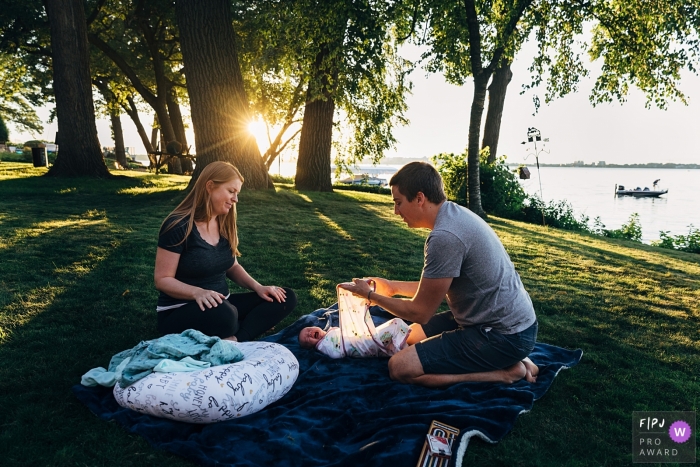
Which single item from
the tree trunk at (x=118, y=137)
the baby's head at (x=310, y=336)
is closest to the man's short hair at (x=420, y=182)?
the baby's head at (x=310, y=336)

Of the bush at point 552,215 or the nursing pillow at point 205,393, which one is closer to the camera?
the nursing pillow at point 205,393

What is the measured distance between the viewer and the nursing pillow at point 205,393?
9.18 feet

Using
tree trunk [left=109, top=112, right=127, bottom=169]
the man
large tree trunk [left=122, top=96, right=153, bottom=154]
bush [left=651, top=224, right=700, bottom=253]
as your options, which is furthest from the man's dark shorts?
large tree trunk [left=122, top=96, right=153, bottom=154]

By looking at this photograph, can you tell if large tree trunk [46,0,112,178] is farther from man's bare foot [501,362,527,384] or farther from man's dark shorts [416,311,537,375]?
man's bare foot [501,362,527,384]

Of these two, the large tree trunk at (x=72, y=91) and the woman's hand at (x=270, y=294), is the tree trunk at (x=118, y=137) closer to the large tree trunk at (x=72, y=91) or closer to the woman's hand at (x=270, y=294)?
Answer: the large tree trunk at (x=72, y=91)

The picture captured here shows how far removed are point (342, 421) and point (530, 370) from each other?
5.12ft

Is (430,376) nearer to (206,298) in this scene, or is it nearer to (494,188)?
(206,298)

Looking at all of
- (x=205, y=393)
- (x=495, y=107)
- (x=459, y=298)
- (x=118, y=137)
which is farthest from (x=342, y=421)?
(x=118, y=137)

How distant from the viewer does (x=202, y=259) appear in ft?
12.4

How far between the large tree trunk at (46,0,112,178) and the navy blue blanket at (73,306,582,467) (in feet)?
40.2

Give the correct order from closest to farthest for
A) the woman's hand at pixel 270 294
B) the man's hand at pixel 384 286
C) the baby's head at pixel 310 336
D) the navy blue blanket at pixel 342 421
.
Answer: the navy blue blanket at pixel 342 421 → the man's hand at pixel 384 286 → the baby's head at pixel 310 336 → the woman's hand at pixel 270 294

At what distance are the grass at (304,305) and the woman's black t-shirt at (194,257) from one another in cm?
84

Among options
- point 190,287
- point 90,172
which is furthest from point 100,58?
point 190,287

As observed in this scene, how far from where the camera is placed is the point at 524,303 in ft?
11.1
